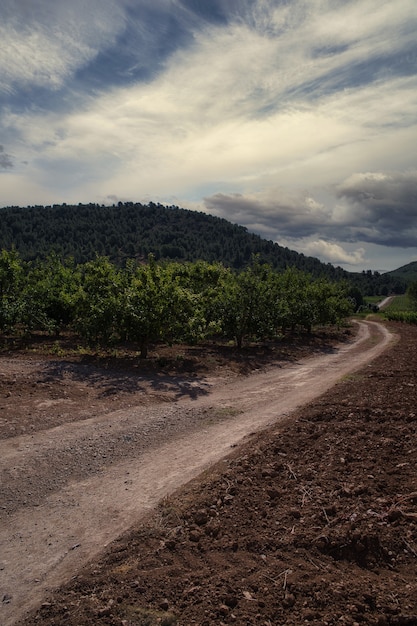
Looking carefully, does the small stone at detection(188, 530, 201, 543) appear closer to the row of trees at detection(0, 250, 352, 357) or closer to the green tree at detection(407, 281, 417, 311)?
the row of trees at detection(0, 250, 352, 357)

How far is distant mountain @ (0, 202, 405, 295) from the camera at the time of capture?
14150cm

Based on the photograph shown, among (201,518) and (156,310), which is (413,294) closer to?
(156,310)

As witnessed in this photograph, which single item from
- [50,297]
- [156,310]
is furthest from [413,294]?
[156,310]

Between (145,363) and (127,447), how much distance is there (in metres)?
6.15

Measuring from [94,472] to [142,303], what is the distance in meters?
7.39

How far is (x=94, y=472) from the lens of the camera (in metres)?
6.19

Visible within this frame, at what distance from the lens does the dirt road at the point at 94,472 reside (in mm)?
4211

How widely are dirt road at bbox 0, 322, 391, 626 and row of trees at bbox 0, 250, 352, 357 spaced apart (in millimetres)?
3801

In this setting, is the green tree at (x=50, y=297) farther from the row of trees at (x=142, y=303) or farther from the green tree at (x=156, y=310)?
the green tree at (x=156, y=310)

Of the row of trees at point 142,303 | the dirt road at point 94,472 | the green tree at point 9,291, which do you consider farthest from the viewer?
the green tree at point 9,291

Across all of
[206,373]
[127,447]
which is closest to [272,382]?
[206,373]

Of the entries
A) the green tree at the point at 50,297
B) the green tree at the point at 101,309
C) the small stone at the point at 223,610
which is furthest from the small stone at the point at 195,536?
the green tree at the point at 50,297

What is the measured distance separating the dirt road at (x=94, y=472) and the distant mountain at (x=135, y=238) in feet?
384

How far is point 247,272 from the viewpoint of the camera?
17.8 metres
